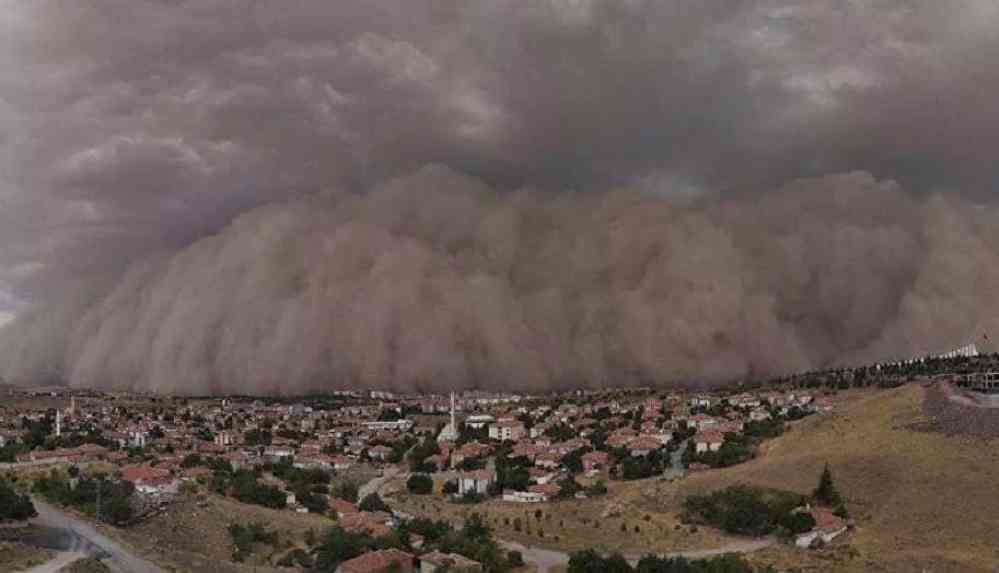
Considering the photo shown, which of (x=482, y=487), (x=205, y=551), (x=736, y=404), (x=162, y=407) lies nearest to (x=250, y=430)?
(x=162, y=407)

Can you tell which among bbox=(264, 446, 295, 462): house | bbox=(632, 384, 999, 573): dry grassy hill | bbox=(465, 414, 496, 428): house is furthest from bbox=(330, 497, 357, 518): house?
bbox=(465, 414, 496, 428): house

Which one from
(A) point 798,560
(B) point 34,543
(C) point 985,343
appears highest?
(C) point 985,343

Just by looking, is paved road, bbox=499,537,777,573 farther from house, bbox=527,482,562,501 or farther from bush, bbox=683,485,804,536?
house, bbox=527,482,562,501

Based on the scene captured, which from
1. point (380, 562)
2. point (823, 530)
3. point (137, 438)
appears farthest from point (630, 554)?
point (137, 438)

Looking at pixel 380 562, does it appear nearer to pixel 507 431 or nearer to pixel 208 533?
pixel 208 533

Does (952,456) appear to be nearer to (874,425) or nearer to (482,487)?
(874,425)
